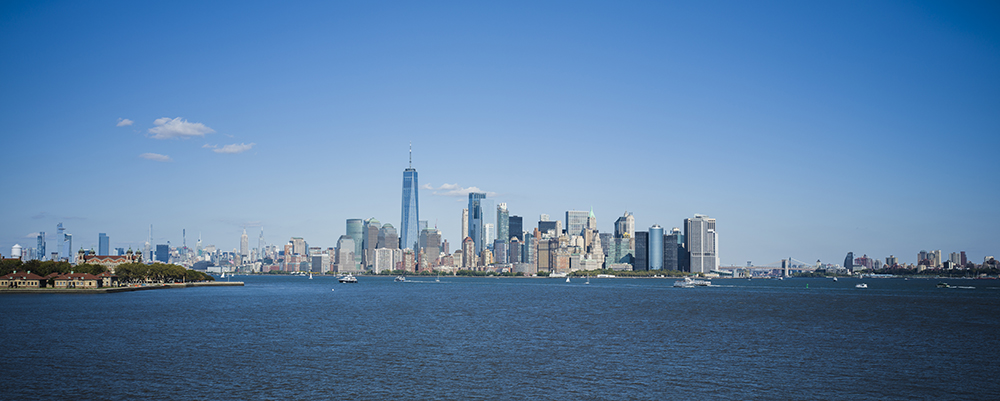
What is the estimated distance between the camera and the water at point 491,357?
122ft

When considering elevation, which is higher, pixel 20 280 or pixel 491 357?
pixel 20 280

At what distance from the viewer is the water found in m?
37.1

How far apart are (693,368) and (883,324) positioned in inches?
1698

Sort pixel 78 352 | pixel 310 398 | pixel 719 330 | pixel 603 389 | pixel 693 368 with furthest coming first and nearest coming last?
1. pixel 719 330
2. pixel 78 352
3. pixel 693 368
4. pixel 603 389
5. pixel 310 398

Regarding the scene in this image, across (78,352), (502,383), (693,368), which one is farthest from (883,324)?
(78,352)

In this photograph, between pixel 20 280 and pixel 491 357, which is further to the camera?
pixel 20 280

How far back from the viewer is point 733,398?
35.2 metres

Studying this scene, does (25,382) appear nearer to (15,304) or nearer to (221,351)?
(221,351)

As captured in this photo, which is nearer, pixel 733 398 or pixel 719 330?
pixel 733 398

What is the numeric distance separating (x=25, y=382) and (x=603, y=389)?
3115 centimetres

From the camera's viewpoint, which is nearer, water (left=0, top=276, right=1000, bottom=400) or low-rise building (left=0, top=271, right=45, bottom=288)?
water (left=0, top=276, right=1000, bottom=400)

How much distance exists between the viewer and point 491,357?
48281mm

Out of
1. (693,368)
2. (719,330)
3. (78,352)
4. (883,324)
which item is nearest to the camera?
(693,368)

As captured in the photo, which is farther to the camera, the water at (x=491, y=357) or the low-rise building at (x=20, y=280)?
the low-rise building at (x=20, y=280)
